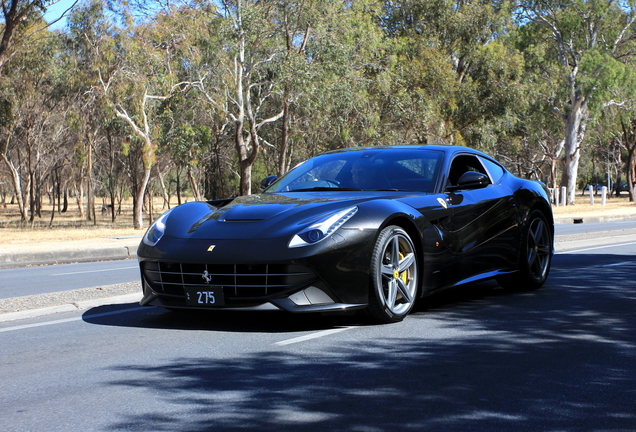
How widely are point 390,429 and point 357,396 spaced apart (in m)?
0.54

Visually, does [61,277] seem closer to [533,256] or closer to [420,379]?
[533,256]

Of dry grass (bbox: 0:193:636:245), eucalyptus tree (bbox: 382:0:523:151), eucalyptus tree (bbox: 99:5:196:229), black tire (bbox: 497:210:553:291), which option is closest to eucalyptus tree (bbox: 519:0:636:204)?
eucalyptus tree (bbox: 382:0:523:151)

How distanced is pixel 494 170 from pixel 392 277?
2464 millimetres

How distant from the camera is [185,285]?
18.5ft

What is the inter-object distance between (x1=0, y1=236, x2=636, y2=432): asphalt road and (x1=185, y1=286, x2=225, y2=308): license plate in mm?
257

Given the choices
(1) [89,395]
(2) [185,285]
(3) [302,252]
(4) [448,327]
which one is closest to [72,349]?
(2) [185,285]

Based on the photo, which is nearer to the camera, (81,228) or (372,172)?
(372,172)

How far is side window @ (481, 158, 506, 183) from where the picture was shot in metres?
7.66

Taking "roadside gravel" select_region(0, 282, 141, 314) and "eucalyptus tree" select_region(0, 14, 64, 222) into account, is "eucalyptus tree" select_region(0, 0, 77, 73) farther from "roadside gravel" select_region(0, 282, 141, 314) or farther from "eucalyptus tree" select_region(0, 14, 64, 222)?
"roadside gravel" select_region(0, 282, 141, 314)

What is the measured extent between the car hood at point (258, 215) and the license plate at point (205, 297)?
1.30 feet

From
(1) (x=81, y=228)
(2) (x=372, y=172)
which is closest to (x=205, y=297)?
(2) (x=372, y=172)

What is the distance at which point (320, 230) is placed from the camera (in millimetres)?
5516

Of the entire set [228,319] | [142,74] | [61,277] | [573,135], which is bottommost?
[61,277]

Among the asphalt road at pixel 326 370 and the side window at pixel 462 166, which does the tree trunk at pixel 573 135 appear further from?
the asphalt road at pixel 326 370
